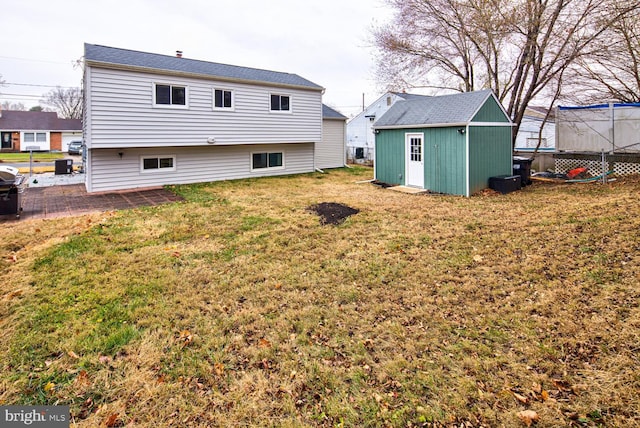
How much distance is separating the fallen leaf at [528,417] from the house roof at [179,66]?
1351cm

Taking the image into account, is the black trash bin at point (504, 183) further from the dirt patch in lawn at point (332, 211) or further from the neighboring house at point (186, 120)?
the neighboring house at point (186, 120)

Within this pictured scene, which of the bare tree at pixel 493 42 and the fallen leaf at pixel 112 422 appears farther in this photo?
the bare tree at pixel 493 42

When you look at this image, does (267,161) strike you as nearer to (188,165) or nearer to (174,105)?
(188,165)

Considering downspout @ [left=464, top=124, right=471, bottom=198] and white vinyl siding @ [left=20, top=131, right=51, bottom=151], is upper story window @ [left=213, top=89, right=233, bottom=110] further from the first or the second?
white vinyl siding @ [left=20, top=131, right=51, bottom=151]

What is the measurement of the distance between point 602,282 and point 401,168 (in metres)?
9.99

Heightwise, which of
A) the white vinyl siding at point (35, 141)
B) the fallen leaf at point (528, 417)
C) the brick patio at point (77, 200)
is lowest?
the fallen leaf at point (528, 417)

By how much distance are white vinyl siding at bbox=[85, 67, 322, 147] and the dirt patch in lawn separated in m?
6.63

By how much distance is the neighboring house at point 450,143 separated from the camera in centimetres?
1177

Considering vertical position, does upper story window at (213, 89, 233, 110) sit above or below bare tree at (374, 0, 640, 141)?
below

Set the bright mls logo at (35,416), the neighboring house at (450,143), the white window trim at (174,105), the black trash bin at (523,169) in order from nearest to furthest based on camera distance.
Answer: the bright mls logo at (35,416)
the neighboring house at (450,143)
the white window trim at (174,105)
the black trash bin at (523,169)

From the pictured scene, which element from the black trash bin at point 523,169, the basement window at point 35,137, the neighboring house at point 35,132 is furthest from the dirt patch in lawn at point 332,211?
the basement window at point 35,137

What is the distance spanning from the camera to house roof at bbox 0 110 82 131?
36750mm

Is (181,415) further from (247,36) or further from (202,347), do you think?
(247,36)

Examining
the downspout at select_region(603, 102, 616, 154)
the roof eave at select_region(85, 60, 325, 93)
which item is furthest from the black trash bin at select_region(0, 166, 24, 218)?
the downspout at select_region(603, 102, 616, 154)
